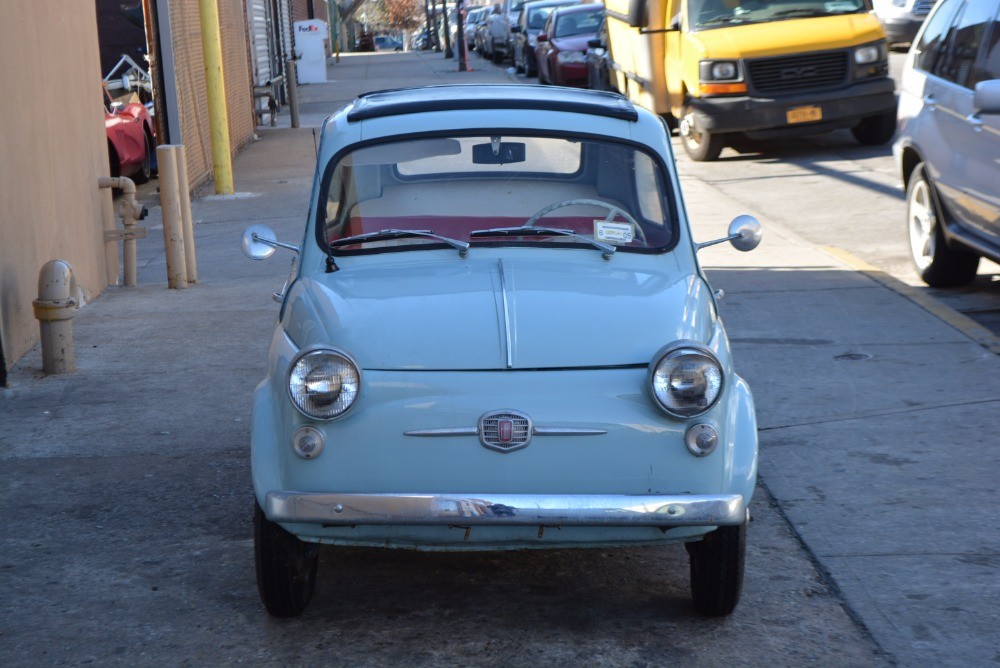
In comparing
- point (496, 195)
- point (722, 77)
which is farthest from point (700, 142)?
point (496, 195)

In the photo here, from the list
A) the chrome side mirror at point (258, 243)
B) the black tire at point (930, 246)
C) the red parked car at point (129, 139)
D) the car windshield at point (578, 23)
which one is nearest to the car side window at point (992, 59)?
the black tire at point (930, 246)

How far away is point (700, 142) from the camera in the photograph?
52.5 feet

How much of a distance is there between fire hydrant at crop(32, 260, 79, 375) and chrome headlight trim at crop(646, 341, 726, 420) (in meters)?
4.29

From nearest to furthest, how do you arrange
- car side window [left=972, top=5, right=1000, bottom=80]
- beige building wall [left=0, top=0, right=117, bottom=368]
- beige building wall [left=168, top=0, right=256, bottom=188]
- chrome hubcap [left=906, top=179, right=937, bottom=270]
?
beige building wall [left=0, top=0, right=117, bottom=368] → car side window [left=972, top=5, right=1000, bottom=80] → chrome hubcap [left=906, top=179, right=937, bottom=270] → beige building wall [left=168, top=0, right=256, bottom=188]

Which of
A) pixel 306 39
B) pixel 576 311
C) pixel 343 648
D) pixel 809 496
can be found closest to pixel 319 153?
pixel 576 311

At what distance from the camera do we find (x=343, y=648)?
4086mm

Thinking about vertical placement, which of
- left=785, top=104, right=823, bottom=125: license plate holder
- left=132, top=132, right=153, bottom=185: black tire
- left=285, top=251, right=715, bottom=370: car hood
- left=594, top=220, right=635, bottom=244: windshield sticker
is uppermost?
left=594, top=220, right=635, bottom=244: windshield sticker

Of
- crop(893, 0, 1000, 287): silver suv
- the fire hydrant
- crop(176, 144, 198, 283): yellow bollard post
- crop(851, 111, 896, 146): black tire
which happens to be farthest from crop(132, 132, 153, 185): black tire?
crop(893, 0, 1000, 287): silver suv

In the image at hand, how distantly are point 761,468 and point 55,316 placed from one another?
385 cm

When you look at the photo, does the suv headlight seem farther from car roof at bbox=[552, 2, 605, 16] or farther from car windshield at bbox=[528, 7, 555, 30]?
car windshield at bbox=[528, 7, 555, 30]

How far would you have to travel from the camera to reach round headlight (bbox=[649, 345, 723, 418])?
3.98 m

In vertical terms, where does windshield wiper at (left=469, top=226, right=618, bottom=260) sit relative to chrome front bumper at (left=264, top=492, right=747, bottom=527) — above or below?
above

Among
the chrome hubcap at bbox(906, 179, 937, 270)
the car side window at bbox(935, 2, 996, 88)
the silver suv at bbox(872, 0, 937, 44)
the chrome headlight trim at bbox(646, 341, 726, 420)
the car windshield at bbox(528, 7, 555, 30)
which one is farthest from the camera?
the car windshield at bbox(528, 7, 555, 30)

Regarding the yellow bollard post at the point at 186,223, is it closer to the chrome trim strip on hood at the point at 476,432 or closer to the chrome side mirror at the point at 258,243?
the chrome side mirror at the point at 258,243
